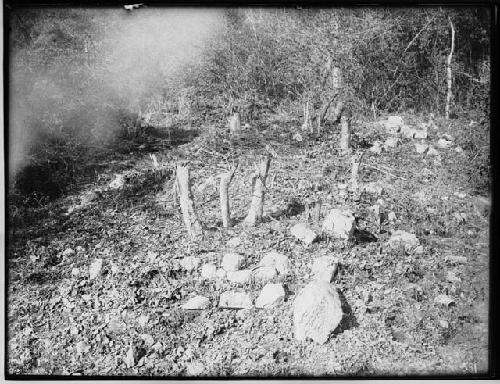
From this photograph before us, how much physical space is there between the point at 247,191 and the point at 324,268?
1.84ft

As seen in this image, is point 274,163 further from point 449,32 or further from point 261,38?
point 449,32

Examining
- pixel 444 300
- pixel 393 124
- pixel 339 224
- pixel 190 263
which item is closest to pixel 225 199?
pixel 190 263

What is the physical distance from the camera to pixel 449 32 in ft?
7.73

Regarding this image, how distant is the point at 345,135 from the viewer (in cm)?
245

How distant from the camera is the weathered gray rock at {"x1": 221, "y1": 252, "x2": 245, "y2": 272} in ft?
7.73

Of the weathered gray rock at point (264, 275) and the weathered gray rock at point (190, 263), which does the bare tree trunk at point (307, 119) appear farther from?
the weathered gray rock at point (190, 263)

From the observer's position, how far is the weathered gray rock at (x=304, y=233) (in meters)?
2.39

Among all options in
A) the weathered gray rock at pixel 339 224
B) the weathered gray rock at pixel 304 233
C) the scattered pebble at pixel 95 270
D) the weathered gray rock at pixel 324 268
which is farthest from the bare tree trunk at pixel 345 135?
the scattered pebble at pixel 95 270

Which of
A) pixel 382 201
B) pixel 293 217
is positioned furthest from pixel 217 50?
pixel 382 201

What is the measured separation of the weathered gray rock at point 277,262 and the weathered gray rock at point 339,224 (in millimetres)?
263

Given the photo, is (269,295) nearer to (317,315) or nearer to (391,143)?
(317,315)

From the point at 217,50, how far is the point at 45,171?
1.08 meters

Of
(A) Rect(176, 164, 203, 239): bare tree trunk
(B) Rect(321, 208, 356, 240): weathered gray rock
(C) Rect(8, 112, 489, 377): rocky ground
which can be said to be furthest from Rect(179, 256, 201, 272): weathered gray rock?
(B) Rect(321, 208, 356, 240): weathered gray rock

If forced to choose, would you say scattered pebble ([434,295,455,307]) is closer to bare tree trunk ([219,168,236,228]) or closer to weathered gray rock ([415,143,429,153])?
weathered gray rock ([415,143,429,153])
